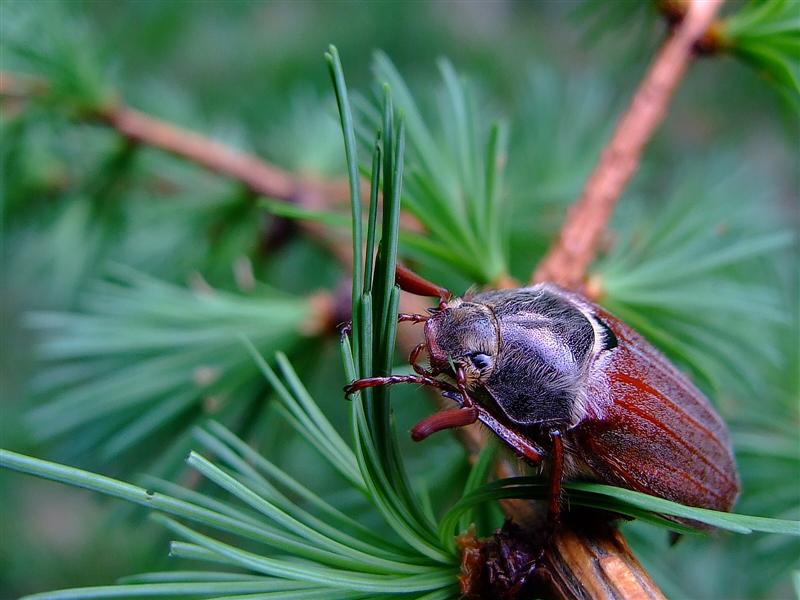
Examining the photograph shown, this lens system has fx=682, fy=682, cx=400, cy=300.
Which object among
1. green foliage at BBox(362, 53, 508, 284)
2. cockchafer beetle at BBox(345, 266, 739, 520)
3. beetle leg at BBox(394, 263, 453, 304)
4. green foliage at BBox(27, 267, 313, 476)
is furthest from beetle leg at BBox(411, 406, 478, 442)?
green foliage at BBox(27, 267, 313, 476)

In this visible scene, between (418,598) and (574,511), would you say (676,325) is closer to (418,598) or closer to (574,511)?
(574,511)

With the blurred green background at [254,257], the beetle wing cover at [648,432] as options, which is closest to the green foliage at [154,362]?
the blurred green background at [254,257]

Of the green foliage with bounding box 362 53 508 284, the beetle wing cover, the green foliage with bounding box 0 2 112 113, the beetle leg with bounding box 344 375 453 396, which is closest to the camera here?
the beetle leg with bounding box 344 375 453 396

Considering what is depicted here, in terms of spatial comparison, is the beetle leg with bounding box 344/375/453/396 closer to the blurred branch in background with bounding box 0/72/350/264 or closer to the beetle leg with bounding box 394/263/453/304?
the beetle leg with bounding box 394/263/453/304

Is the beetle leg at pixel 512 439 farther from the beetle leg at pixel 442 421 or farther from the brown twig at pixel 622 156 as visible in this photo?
the brown twig at pixel 622 156

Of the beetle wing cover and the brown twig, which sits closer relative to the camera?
the beetle wing cover

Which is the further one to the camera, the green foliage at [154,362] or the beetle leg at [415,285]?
the green foliage at [154,362]

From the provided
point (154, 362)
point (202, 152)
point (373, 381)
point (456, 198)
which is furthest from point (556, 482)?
point (202, 152)

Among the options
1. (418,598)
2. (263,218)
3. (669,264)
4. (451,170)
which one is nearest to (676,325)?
(669,264)
